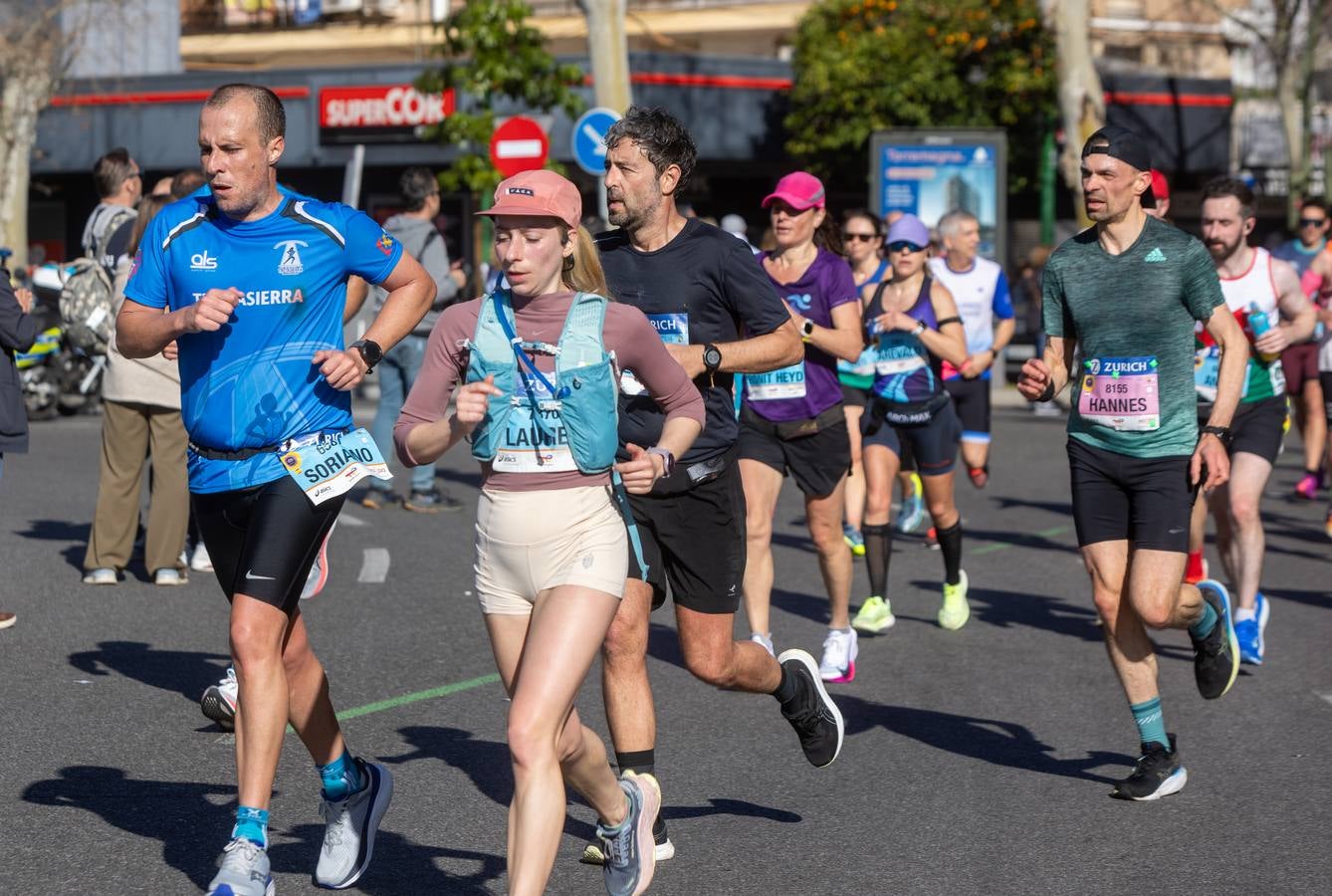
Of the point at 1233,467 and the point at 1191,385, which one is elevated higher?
the point at 1191,385

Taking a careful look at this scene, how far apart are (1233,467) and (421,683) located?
3807mm

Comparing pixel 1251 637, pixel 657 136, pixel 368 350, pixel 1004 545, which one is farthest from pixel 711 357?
pixel 1004 545

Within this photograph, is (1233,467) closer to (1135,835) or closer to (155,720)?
(1135,835)

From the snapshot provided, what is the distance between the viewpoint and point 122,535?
385 inches

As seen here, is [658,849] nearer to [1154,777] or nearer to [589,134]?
[1154,777]

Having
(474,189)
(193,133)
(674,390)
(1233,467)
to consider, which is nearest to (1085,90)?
(474,189)

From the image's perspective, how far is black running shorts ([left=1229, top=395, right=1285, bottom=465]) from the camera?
346 inches

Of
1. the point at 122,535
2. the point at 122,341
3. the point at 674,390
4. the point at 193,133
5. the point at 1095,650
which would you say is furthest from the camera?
the point at 193,133

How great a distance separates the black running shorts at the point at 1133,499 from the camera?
6.18m

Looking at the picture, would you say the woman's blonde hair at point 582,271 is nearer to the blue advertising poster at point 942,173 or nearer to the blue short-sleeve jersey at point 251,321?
the blue short-sleeve jersey at point 251,321

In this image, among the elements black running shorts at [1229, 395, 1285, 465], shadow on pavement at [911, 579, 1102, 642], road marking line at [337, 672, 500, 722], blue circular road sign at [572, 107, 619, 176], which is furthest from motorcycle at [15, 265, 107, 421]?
black running shorts at [1229, 395, 1285, 465]

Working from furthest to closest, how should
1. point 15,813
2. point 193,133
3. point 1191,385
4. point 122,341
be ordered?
1. point 193,133
2. point 1191,385
3. point 15,813
4. point 122,341

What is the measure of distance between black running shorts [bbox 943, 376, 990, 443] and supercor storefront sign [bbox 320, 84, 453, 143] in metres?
19.9

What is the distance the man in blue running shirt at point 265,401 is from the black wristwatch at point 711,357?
3.06 feet
